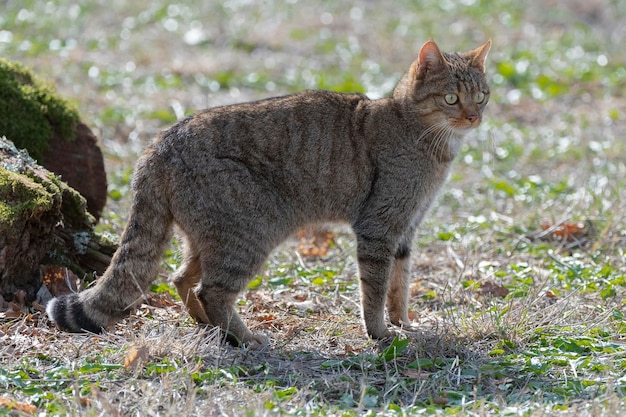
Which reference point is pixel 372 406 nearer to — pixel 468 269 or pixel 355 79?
pixel 468 269

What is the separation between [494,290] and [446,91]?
151cm

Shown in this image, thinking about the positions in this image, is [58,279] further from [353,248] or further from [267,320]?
[353,248]

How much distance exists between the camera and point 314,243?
698 centimetres

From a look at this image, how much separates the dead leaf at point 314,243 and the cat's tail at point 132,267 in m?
2.10

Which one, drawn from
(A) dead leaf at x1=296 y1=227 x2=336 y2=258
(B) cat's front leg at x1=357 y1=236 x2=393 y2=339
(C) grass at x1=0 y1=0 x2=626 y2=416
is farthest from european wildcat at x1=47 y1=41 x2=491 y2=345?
(A) dead leaf at x1=296 y1=227 x2=336 y2=258

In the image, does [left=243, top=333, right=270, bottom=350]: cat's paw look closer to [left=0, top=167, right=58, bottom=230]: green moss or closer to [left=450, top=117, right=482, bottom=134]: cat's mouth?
[left=0, top=167, right=58, bottom=230]: green moss

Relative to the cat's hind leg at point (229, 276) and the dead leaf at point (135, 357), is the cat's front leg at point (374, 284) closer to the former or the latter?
the cat's hind leg at point (229, 276)

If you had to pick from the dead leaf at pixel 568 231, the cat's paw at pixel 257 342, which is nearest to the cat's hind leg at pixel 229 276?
the cat's paw at pixel 257 342

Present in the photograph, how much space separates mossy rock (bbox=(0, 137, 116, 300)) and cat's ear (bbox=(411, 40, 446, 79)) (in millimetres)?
2282

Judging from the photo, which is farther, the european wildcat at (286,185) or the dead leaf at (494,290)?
the dead leaf at (494,290)

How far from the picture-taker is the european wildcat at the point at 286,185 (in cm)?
475

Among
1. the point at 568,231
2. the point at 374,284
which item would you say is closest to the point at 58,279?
the point at 374,284

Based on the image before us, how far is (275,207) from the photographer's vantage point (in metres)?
4.94

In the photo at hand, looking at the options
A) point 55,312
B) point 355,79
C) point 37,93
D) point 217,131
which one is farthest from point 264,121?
point 355,79
